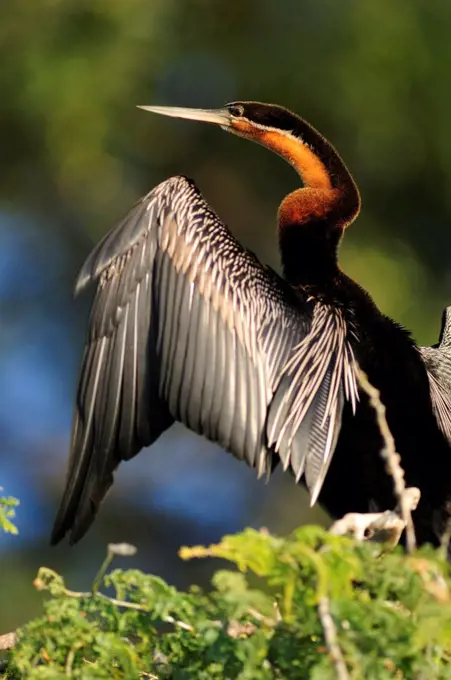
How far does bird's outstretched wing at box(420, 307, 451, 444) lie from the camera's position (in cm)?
349

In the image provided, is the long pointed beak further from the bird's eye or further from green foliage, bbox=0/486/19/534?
green foliage, bbox=0/486/19/534

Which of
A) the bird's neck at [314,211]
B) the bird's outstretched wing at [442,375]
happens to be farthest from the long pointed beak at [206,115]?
the bird's outstretched wing at [442,375]

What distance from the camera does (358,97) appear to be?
8023 millimetres

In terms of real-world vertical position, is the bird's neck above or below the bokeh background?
below

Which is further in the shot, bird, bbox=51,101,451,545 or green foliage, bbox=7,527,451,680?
bird, bbox=51,101,451,545

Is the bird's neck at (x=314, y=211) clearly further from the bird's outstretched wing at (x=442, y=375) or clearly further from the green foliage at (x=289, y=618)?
the green foliage at (x=289, y=618)

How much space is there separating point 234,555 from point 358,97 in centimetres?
651

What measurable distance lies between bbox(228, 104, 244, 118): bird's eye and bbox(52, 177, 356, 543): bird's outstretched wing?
72 cm

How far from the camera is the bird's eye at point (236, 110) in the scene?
13.8 feet

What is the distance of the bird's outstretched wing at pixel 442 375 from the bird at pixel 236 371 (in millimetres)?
15

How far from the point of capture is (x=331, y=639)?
165 cm

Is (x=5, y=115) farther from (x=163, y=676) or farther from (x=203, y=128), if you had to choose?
(x=163, y=676)

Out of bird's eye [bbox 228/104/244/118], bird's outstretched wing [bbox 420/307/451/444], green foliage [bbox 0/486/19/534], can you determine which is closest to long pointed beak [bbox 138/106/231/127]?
bird's eye [bbox 228/104/244/118]

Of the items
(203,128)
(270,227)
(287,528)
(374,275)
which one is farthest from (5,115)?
(287,528)
